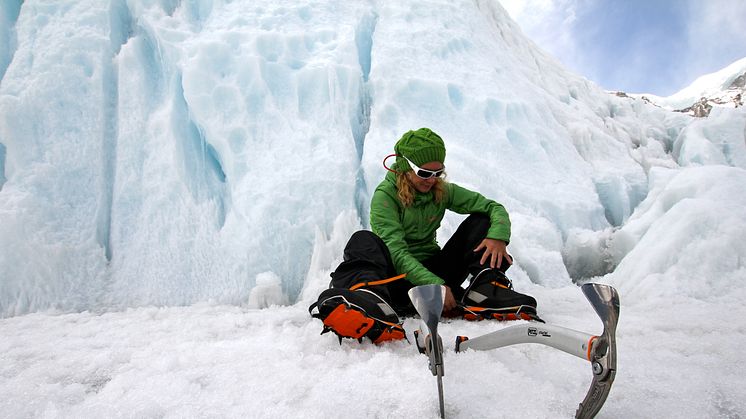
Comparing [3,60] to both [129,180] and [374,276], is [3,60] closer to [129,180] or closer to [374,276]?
[129,180]

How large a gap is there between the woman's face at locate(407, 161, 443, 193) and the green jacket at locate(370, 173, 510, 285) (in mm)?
46

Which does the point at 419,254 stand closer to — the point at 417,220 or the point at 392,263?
the point at 417,220

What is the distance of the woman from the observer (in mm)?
1664

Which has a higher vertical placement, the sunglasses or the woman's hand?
the sunglasses

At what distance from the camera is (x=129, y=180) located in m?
3.33

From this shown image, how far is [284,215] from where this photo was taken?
10.5ft

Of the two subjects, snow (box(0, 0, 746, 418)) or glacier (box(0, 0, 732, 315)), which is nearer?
snow (box(0, 0, 746, 418))

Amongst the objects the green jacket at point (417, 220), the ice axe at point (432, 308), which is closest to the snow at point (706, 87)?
the green jacket at point (417, 220)

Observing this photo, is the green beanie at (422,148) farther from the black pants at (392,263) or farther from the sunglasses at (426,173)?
the black pants at (392,263)

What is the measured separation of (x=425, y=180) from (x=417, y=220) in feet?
0.79

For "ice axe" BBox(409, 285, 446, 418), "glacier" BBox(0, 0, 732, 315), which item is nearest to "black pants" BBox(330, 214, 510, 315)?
"ice axe" BBox(409, 285, 446, 418)

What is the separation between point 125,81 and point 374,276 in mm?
3167

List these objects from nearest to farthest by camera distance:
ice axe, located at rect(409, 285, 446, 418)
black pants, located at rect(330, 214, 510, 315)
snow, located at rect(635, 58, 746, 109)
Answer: ice axe, located at rect(409, 285, 446, 418), black pants, located at rect(330, 214, 510, 315), snow, located at rect(635, 58, 746, 109)

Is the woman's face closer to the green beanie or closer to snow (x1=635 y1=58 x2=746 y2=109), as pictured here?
the green beanie
